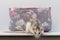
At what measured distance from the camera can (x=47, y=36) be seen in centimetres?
111

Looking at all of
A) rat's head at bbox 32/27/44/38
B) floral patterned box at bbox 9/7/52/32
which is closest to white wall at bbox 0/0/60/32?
floral patterned box at bbox 9/7/52/32

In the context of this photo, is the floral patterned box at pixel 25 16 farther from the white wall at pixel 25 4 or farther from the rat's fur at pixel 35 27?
the white wall at pixel 25 4

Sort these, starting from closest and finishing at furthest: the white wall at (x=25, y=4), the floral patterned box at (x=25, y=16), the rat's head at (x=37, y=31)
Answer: the rat's head at (x=37, y=31), the floral patterned box at (x=25, y=16), the white wall at (x=25, y=4)

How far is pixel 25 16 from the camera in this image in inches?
46.1

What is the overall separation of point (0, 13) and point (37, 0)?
15.9 inches

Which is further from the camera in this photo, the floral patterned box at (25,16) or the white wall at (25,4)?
the white wall at (25,4)

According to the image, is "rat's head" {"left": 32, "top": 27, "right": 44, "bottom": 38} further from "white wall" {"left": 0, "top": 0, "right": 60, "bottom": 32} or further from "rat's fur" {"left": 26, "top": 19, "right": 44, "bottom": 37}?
"white wall" {"left": 0, "top": 0, "right": 60, "bottom": 32}

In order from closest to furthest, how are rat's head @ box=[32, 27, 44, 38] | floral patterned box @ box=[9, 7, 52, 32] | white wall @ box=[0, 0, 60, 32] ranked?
rat's head @ box=[32, 27, 44, 38], floral patterned box @ box=[9, 7, 52, 32], white wall @ box=[0, 0, 60, 32]

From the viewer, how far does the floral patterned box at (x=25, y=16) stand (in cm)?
117

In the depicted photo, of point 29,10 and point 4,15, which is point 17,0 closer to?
point 4,15

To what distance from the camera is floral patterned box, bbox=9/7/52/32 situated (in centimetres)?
117

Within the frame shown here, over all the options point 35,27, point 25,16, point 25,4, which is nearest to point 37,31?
point 35,27

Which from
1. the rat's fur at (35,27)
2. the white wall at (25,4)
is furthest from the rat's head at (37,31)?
the white wall at (25,4)

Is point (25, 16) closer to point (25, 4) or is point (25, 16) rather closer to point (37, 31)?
point (37, 31)
